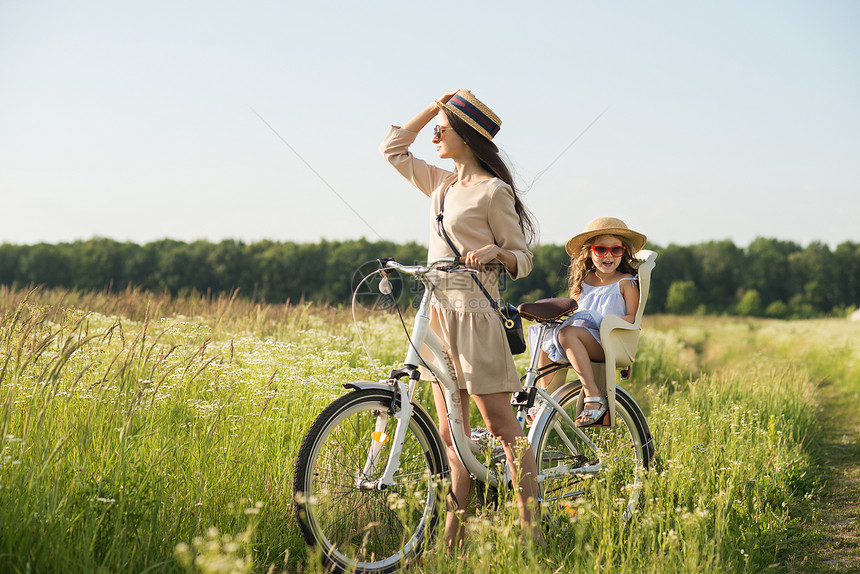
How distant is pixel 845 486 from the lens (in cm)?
513

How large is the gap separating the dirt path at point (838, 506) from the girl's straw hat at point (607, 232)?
7.18 feet

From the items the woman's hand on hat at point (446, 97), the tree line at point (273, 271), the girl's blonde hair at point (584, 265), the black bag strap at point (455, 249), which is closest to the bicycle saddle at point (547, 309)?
the black bag strap at point (455, 249)

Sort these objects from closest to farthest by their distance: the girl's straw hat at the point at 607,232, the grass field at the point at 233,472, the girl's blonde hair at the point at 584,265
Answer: the grass field at the point at 233,472, the girl's straw hat at the point at 607,232, the girl's blonde hair at the point at 584,265

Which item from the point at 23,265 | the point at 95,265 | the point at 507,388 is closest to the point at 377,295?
the point at 507,388

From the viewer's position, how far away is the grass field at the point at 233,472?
246cm

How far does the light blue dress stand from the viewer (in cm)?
398

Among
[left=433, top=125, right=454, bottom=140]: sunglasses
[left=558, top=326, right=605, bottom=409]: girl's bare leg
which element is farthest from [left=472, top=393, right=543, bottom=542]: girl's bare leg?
[left=433, top=125, right=454, bottom=140]: sunglasses

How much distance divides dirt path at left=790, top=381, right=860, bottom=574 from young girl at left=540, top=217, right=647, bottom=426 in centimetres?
147

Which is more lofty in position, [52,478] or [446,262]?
[446,262]

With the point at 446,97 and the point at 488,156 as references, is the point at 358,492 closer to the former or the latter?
the point at 488,156

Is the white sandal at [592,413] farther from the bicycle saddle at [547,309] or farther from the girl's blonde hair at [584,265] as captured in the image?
the girl's blonde hair at [584,265]

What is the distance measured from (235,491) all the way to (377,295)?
3.99 ft

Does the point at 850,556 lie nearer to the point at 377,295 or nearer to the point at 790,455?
the point at 790,455

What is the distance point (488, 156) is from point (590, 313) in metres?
1.38
